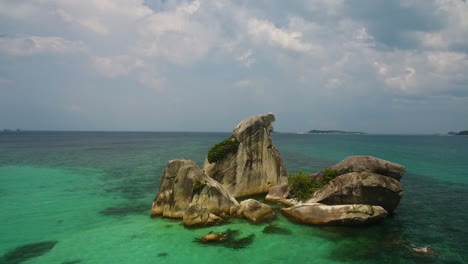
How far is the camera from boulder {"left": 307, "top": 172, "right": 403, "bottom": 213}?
870 inches

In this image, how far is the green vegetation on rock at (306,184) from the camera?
2523cm

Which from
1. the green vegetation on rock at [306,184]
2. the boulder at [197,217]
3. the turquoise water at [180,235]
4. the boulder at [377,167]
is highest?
the boulder at [377,167]

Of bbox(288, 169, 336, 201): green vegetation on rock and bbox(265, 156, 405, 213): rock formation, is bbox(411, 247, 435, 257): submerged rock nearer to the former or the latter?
bbox(265, 156, 405, 213): rock formation

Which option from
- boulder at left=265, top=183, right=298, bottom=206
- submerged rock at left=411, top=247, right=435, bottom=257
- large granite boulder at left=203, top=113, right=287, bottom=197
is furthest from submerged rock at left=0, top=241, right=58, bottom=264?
submerged rock at left=411, top=247, right=435, bottom=257

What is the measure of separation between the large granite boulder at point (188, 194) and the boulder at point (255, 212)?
119cm

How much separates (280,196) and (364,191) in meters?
8.01

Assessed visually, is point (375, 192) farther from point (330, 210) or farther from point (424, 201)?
point (424, 201)

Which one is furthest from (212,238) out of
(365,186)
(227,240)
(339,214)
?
(365,186)

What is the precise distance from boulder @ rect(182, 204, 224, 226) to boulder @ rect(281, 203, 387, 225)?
666 centimetres

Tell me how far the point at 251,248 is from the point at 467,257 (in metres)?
12.6

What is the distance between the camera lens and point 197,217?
20.3m

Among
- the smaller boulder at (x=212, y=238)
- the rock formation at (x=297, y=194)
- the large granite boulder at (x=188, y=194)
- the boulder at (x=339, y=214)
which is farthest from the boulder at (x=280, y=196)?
the smaller boulder at (x=212, y=238)

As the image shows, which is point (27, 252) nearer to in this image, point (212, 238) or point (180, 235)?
point (180, 235)

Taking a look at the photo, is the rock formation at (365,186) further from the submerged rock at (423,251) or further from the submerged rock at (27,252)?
the submerged rock at (27,252)
